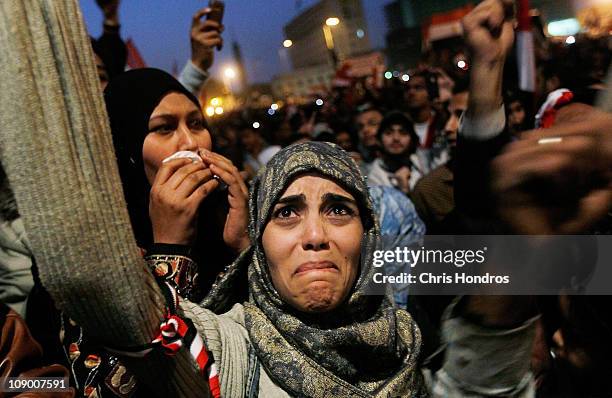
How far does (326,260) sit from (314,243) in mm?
66

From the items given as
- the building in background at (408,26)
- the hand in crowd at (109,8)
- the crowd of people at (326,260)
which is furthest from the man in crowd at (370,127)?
the building in background at (408,26)

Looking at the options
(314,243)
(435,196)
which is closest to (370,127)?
(435,196)

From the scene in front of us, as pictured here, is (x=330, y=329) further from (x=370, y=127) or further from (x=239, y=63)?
(x=239, y=63)

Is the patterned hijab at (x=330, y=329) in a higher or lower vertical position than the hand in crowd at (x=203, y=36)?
lower

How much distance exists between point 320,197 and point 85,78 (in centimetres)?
101

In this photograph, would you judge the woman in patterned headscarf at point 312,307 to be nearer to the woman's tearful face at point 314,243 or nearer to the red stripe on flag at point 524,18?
the woman's tearful face at point 314,243

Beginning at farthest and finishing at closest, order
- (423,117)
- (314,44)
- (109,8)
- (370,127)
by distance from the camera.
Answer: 1. (314,44)
2. (423,117)
3. (370,127)
4. (109,8)

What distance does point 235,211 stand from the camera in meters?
1.91

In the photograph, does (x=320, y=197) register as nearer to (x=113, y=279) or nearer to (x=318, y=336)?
(x=318, y=336)

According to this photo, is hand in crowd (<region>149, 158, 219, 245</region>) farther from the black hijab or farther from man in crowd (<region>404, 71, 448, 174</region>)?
man in crowd (<region>404, 71, 448, 174</region>)

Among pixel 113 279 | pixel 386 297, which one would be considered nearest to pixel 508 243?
pixel 113 279

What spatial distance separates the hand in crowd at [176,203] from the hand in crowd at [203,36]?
1400 mm

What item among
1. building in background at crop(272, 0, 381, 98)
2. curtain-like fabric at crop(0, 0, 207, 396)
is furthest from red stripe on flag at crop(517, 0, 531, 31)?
building in background at crop(272, 0, 381, 98)

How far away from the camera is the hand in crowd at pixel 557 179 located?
2.16 ft
